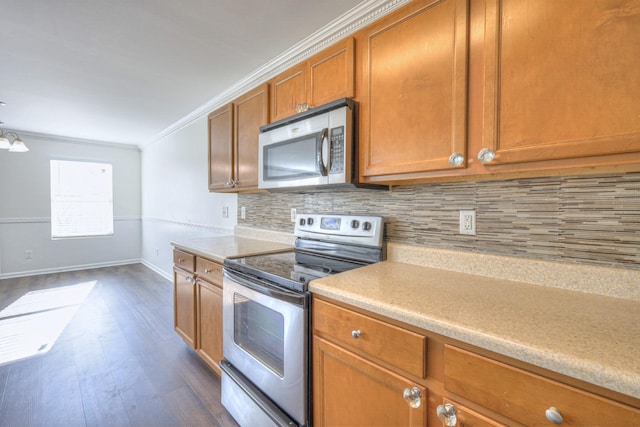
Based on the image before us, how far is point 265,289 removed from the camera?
4.54ft

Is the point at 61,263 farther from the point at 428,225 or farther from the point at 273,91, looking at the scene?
the point at 428,225

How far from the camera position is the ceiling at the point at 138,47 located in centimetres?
167

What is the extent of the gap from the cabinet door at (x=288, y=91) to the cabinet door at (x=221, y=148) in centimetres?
58

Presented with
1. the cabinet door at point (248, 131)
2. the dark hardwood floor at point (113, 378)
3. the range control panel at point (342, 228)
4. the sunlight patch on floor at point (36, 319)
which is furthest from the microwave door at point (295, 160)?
the sunlight patch on floor at point (36, 319)

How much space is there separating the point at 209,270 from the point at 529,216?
1.79 meters

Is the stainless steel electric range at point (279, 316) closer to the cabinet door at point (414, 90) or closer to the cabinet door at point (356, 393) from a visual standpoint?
the cabinet door at point (356, 393)

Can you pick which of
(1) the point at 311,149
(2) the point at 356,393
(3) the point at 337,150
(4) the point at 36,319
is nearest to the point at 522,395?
(2) the point at 356,393

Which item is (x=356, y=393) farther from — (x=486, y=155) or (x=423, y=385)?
(x=486, y=155)

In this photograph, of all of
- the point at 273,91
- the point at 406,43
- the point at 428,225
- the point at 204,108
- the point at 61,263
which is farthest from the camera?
the point at 61,263

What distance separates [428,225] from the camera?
148 cm

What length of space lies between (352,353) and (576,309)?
71 cm

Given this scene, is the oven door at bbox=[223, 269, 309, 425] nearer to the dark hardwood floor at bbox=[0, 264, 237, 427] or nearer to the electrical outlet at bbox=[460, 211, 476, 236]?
the dark hardwood floor at bbox=[0, 264, 237, 427]

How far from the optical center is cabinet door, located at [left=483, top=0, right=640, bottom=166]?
771 millimetres

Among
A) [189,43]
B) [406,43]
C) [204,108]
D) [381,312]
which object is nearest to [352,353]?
[381,312]
